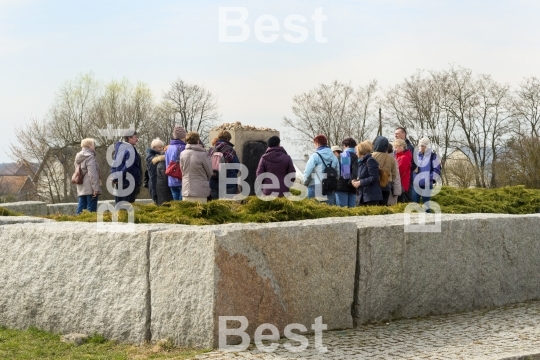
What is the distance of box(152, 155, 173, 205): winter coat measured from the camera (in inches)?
528

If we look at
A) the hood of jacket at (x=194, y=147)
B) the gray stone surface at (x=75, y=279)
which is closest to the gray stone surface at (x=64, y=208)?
the hood of jacket at (x=194, y=147)

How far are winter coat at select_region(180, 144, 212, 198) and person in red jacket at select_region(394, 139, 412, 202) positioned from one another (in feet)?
10.9

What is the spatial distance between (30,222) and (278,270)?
8.65ft

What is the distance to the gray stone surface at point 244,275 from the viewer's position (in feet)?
19.9

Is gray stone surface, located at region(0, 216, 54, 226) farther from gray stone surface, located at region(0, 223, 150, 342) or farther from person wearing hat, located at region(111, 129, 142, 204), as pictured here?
person wearing hat, located at region(111, 129, 142, 204)

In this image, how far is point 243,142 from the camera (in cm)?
2017

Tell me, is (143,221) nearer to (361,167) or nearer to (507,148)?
(361,167)

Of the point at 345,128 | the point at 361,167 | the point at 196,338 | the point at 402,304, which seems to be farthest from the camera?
the point at 345,128

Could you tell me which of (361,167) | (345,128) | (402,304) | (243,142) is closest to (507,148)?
(345,128)

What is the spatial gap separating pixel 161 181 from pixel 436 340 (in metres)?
7.72

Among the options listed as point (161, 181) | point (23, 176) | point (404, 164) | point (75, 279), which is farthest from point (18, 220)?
point (23, 176)

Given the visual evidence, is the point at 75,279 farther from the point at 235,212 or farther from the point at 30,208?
the point at 30,208

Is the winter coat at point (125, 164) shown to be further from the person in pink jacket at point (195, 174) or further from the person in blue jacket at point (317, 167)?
the person in blue jacket at point (317, 167)

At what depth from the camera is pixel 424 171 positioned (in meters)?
13.5
